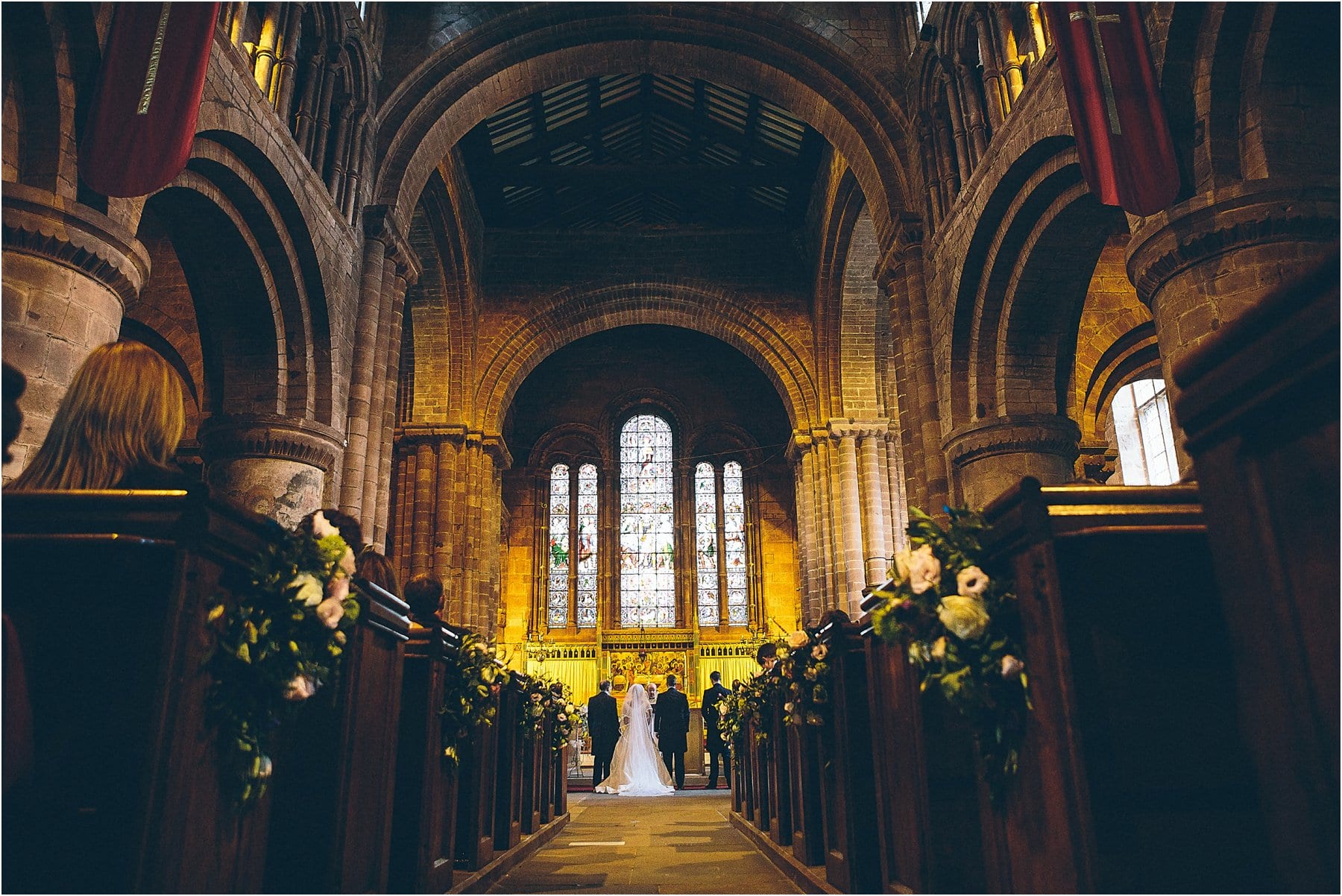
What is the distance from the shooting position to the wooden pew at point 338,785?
2811 mm

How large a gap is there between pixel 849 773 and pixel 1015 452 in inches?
186

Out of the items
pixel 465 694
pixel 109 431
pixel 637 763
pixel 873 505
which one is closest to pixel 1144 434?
pixel 873 505

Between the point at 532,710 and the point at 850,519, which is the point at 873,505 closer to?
the point at 850,519

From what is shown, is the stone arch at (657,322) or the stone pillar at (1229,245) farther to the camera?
the stone arch at (657,322)

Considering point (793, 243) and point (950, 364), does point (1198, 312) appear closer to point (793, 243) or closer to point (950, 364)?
point (950, 364)

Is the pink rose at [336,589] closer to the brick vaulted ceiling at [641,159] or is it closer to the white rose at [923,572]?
the white rose at [923,572]

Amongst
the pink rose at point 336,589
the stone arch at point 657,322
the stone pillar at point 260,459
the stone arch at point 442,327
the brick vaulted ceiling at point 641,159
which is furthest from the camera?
the stone arch at point 657,322

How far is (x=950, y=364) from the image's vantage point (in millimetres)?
8227

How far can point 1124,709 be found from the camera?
2121 mm

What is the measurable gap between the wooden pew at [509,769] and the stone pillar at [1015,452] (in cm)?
410

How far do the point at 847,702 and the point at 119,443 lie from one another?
283 cm

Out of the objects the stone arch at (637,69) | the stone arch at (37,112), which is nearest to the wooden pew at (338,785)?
the stone arch at (37,112)

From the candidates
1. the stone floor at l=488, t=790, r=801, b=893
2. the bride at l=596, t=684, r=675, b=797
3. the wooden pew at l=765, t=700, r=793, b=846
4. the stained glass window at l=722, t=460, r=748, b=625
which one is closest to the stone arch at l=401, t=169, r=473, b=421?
the bride at l=596, t=684, r=675, b=797

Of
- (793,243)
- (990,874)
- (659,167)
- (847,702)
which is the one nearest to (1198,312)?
(847,702)
